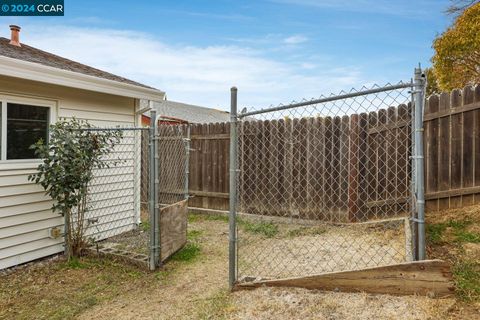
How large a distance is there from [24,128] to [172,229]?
2.37 meters

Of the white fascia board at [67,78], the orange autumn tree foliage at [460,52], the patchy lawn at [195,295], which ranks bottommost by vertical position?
the patchy lawn at [195,295]

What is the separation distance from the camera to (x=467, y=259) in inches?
131

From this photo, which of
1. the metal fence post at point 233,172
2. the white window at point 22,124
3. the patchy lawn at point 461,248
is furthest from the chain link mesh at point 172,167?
the patchy lawn at point 461,248

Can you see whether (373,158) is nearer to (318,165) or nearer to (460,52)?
(318,165)

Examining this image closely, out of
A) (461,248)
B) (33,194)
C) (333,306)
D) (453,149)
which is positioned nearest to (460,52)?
(453,149)

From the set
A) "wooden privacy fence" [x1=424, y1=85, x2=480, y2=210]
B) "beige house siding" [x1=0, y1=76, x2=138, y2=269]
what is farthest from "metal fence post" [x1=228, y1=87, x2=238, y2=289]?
"wooden privacy fence" [x1=424, y1=85, x2=480, y2=210]

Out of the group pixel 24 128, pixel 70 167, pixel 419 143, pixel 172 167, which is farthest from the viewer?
pixel 172 167

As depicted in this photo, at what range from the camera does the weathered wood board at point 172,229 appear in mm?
4262

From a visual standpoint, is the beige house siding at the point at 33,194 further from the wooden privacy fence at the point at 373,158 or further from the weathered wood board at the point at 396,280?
the weathered wood board at the point at 396,280

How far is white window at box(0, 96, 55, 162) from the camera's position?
14.0ft

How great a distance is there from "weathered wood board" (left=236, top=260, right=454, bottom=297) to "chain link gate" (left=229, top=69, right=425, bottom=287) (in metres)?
0.80

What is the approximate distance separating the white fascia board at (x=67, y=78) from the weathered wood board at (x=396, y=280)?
3.94 metres

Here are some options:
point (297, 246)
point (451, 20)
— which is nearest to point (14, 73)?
point (297, 246)

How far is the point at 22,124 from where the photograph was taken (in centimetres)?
453
